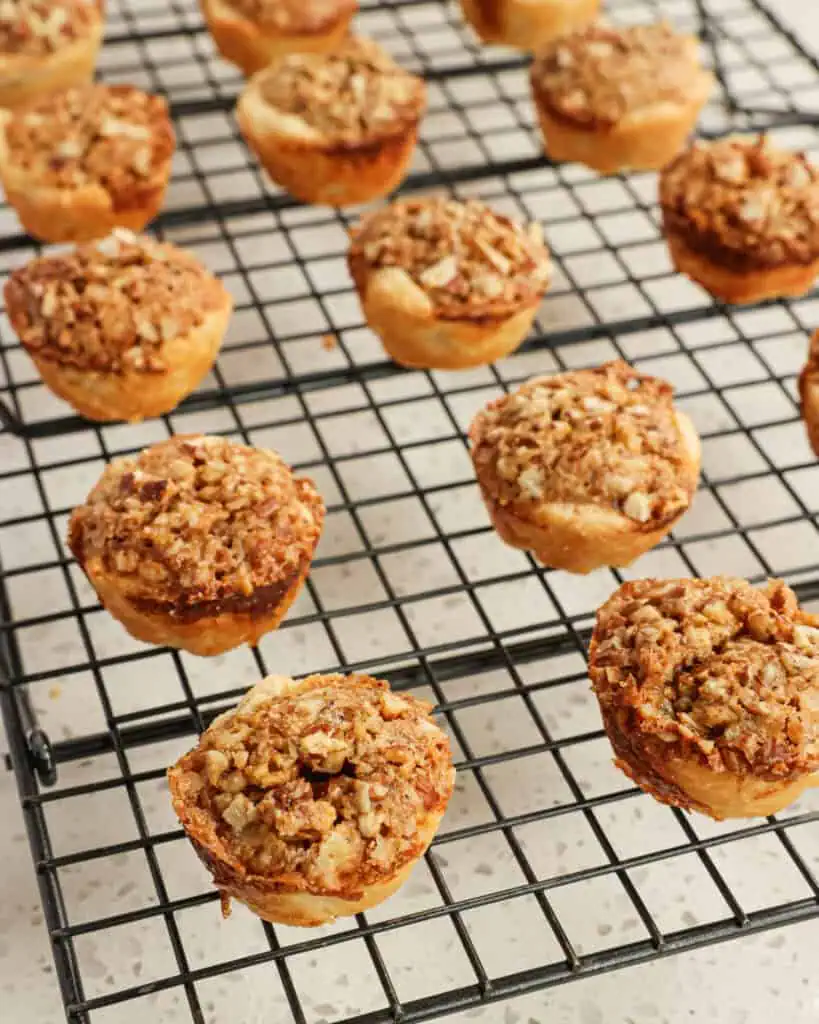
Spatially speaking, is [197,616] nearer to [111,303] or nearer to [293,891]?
[293,891]

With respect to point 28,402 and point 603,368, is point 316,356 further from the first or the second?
point 603,368

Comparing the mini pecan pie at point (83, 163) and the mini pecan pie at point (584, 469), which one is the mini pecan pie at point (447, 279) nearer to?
the mini pecan pie at point (584, 469)

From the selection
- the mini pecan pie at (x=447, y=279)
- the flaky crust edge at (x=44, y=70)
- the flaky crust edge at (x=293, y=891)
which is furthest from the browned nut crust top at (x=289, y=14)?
the flaky crust edge at (x=293, y=891)

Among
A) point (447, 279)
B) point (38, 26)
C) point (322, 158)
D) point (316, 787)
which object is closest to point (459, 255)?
point (447, 279)

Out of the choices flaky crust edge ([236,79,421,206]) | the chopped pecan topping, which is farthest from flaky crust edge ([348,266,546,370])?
the chopped pecan topping

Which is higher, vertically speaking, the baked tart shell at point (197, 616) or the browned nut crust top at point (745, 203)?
the browned nut crust top at point (745, 203)
